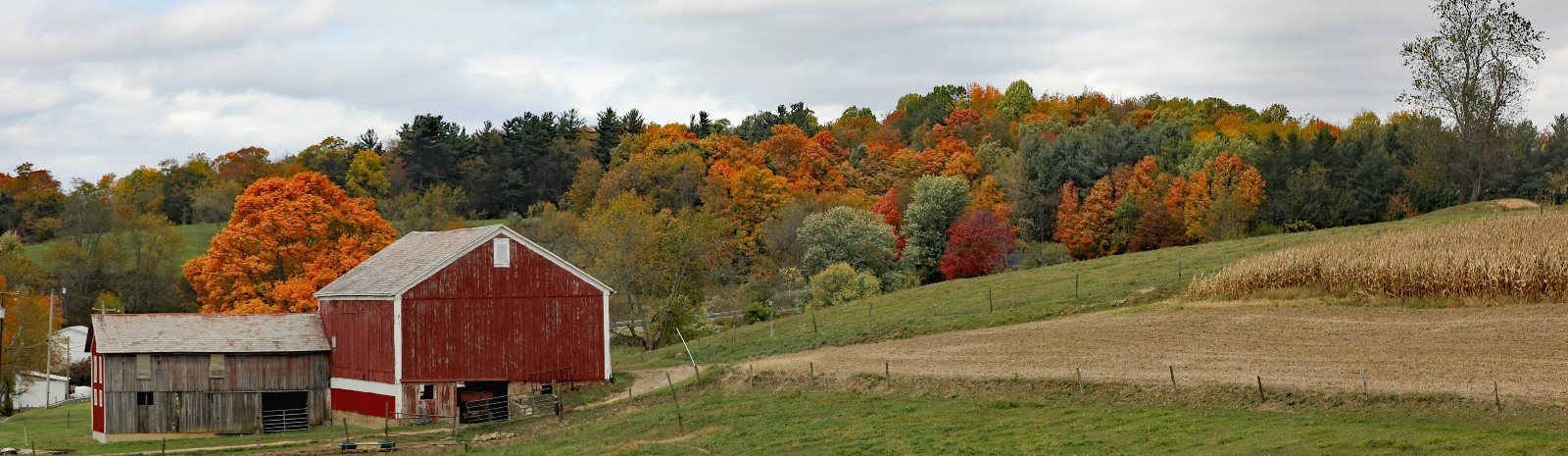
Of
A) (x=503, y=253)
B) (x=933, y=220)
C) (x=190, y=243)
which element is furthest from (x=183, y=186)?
(x=503, y=253)

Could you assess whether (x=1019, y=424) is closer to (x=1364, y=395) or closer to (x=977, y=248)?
(x=1364, y=395)

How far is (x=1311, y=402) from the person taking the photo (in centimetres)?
3127

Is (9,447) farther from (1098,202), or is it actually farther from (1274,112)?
Result: (1274,112)

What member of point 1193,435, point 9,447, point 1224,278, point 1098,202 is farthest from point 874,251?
point 1193,435

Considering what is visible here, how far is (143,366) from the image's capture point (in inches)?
1918

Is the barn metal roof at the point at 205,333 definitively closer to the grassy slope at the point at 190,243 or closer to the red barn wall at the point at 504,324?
the red barn wall at the point at 504,324

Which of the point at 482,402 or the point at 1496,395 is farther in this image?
the point at 482,402

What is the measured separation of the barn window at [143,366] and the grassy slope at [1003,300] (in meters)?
16.6

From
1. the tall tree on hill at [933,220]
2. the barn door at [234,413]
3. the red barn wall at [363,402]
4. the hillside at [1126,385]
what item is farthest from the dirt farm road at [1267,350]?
the tall tree on hill at [933,220]

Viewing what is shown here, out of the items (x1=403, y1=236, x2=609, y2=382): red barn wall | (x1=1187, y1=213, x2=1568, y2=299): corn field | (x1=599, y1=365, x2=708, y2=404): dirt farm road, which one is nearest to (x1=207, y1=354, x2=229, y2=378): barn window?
(x1=403, y1=236, x2=609, y2=382): red barn wall

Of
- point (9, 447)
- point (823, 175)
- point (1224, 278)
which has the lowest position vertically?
point (9, 447)

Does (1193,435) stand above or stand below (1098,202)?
below

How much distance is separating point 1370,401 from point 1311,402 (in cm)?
119

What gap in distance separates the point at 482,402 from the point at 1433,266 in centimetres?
2995
